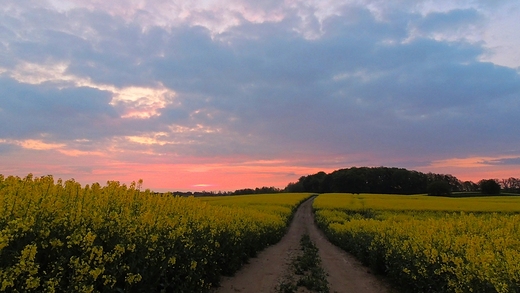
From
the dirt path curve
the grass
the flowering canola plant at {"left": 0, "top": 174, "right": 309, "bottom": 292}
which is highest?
the flowering canola plant at {"left": 0, "top": 174, "right": 309, "bottom": 292}

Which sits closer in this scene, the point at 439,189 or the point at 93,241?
the point at 93,241

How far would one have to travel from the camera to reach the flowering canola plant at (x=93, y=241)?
3.62 m

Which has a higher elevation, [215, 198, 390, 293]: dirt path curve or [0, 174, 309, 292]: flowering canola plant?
[0, 174, 309, 292]: flowering canola plant

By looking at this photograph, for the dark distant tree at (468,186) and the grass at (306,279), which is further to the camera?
Result: the dark distant tree at (468,186)

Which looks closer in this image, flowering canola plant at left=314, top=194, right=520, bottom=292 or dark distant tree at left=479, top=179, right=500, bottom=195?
flowering canola plant at left=314, top=194, right=520, bottom=292

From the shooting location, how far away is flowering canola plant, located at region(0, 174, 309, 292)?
362 centimetres

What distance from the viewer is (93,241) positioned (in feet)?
14.4

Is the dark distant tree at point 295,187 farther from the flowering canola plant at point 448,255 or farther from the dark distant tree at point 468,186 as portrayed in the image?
the flowering canola plant at point 448,255

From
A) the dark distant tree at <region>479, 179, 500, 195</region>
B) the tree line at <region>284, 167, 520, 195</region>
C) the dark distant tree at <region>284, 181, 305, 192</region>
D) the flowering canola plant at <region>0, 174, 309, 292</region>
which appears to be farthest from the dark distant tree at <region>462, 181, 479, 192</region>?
the flowering canola plant at <region>0, 174, 309, 292</region>

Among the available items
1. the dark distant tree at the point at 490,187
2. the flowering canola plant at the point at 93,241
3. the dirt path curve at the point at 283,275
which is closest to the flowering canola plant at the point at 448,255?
the dirt path curve at the point at 283,275

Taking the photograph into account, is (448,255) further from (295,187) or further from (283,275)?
(295,187)

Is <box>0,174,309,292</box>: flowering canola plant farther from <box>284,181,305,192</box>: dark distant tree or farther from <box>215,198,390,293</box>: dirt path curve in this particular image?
<box>284,181,305,192</box>: dark distant tree

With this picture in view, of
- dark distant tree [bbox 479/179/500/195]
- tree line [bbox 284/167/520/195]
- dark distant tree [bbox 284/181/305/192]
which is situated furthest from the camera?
dark distant tree [bbox 284/181/305/192]

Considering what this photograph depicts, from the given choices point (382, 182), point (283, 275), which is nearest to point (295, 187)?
point (382, 182)
